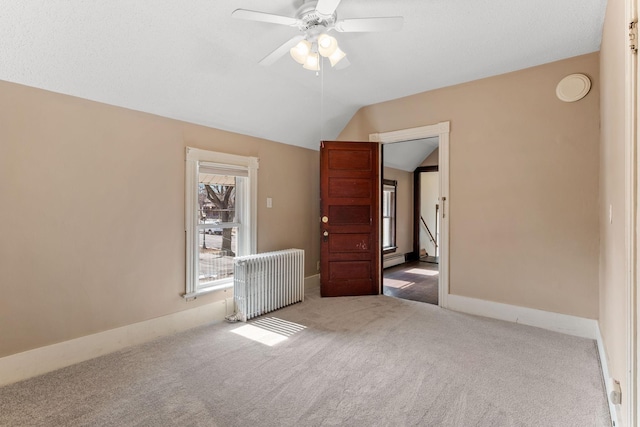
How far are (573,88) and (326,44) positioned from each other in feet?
8.15

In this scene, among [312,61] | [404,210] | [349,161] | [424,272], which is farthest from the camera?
[404,210]

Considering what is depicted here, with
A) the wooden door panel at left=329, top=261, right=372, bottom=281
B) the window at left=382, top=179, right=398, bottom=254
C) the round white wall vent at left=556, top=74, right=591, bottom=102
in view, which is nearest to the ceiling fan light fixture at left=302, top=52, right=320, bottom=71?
the round white wall vent at left=556, top=74, right=591, bottom=102

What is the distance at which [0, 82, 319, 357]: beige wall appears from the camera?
2.18m

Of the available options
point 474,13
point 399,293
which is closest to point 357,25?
point 474,13

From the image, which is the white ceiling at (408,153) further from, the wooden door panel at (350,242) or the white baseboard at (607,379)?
the white baseboard at (607,379)

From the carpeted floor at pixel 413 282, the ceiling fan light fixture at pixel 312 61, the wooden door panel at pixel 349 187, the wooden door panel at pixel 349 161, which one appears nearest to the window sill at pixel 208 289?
the wooden door panel at pixel 349 187

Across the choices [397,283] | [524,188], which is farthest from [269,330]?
[524,188]

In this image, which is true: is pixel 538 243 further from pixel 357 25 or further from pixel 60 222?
pixel 60 222

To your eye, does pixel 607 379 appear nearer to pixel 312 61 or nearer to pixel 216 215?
pixel 312 61

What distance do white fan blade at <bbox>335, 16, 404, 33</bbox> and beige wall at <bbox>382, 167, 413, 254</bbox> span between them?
4467 mm

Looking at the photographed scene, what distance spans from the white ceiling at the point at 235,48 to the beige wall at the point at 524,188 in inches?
12.0

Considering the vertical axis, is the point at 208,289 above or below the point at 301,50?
below

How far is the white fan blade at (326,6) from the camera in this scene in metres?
1.70

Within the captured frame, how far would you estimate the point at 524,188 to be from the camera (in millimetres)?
3121
